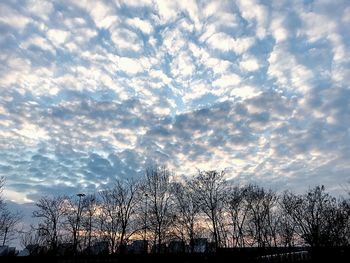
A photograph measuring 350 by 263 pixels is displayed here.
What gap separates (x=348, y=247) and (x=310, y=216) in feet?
53.6

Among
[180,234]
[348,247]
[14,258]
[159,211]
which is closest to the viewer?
[348,247]

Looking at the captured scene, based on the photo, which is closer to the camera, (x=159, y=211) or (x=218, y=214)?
(x=159, y=211)

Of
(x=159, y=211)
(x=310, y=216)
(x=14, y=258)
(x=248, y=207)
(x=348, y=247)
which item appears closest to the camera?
(x=348, y=247)

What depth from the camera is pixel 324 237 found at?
2988 cm

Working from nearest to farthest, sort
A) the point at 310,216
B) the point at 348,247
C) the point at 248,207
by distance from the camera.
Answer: the point at 348,247, the point at 310,216, the point at 248,207

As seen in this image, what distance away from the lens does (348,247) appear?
2892cm

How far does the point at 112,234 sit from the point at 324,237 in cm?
3881

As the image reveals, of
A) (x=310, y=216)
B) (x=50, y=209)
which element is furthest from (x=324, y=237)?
(x=50, y=209)

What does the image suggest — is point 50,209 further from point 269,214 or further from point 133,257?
point 269,214

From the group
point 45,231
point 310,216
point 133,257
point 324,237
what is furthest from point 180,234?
point 324,237

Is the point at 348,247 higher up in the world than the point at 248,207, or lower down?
lower down

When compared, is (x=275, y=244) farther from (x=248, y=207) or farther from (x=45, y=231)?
(x=45, y=231)

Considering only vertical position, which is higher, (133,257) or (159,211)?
(159,211)

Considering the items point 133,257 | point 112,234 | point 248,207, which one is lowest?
point 133,257
